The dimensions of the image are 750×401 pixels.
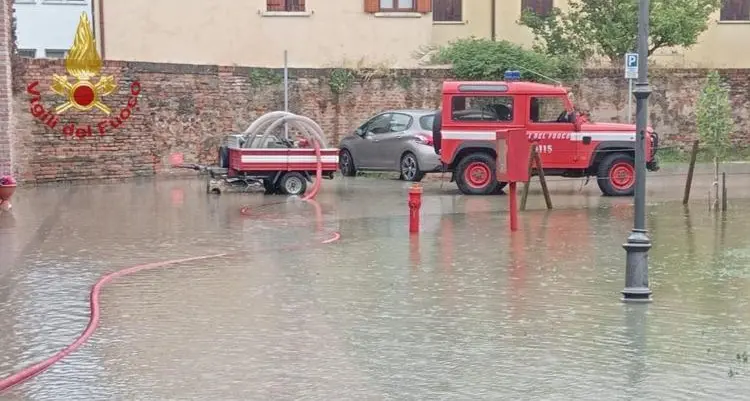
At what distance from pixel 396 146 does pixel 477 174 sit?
409 cm

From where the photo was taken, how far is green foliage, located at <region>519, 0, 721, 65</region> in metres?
31.6

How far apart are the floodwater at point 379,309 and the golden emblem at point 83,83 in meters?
7.79

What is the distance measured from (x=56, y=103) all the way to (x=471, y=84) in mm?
9330

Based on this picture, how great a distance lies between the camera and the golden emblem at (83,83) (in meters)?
24.2

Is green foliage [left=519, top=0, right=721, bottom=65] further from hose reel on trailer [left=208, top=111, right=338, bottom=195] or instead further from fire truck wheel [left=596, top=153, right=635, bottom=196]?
hose reel on trailer [left=208, top=111, right=338, bottom=195]

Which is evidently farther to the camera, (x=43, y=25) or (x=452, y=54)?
(x=43, y=25)

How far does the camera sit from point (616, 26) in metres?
31.5

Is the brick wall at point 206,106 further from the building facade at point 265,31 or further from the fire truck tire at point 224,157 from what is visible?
the fire truck tire at point 224,157

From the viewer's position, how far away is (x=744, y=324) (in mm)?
8688

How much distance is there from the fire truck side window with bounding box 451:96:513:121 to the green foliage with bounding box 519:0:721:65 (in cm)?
1195

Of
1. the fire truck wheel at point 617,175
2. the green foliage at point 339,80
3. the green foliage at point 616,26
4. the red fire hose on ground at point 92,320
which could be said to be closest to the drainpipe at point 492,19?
the green foliage at point 616,26

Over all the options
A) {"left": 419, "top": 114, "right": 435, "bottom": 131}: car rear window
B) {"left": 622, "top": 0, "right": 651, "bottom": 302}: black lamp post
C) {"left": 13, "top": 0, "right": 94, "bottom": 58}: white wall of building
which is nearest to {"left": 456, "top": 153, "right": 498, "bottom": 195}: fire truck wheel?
{"left": 419, "top": 114, "right": 435, "bottom": 131}: car rear window

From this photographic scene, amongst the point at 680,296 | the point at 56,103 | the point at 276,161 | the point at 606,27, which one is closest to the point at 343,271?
the point at 680,296

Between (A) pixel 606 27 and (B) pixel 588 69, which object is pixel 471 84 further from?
(A) pixel 606 27
